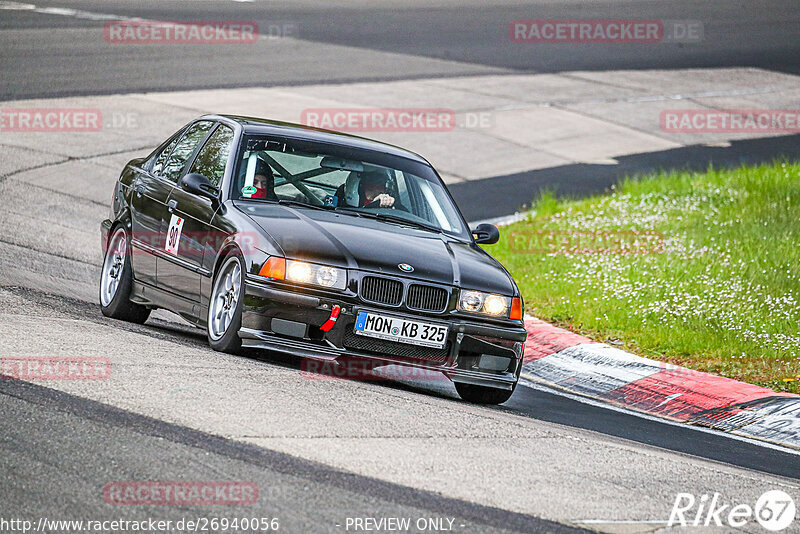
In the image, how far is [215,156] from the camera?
8.91 m

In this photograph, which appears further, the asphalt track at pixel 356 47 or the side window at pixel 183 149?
the asphalt track at pixel 356 47

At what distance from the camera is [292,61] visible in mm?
23906

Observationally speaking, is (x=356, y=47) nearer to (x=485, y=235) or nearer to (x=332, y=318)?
(x=485, y=235)

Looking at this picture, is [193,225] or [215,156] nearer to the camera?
[193,225]

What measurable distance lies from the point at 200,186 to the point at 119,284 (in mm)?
1266

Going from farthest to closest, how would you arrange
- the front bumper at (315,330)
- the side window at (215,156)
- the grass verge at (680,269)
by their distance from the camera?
the grass verge at (680,269) < the side window at (215,156) < the front bumper at (315,330)

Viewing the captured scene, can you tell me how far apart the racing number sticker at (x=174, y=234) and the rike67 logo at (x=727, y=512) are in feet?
13.6

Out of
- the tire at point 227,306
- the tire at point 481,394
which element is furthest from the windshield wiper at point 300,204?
the tire at point 481,394

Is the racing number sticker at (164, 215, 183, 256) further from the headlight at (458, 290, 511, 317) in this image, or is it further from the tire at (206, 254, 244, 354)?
the headlight at (458, 290, 511, 317)

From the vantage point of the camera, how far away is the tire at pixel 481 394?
812 cm

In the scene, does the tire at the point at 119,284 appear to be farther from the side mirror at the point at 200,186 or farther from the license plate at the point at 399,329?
the license plate at the point at 399,329

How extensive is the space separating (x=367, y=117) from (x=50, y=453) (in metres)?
15.0

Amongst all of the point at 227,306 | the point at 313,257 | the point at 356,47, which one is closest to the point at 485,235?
the point at 313,257

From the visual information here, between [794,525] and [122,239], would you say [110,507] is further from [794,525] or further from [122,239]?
[122,239]
